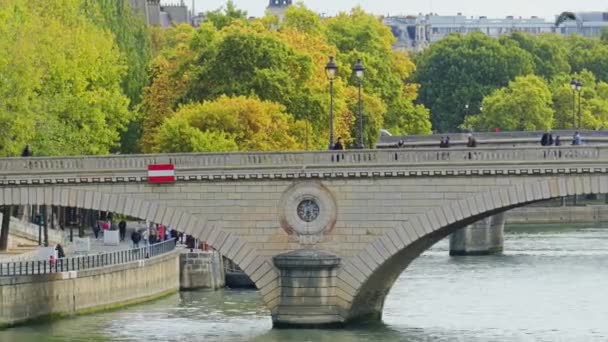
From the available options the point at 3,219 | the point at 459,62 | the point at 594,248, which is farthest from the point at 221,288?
the point at 459,62

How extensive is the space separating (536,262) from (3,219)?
2573 cm

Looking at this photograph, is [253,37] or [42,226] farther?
[253,37]

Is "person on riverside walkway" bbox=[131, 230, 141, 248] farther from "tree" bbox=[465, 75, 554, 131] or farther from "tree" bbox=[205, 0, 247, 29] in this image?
"tree" bbox=[465, 75, 554, 131]

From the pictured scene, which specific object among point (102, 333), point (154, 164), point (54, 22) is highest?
point (54, 22)

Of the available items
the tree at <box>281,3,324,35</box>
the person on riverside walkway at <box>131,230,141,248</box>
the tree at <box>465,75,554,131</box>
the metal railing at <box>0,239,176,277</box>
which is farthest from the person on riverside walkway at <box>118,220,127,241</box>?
the tree at <box>465,75,554,131</box>

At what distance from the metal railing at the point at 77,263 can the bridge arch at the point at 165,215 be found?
96.9 inches

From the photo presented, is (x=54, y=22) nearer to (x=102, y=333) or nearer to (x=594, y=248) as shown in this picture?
(x=102, y=333)

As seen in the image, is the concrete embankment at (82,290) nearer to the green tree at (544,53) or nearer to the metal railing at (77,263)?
the metal railing at (77,263)

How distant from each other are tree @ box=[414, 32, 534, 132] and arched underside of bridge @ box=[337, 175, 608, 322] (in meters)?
98.6

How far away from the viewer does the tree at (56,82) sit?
77125 millimetres

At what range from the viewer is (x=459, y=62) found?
167 m

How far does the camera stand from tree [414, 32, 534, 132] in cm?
16438

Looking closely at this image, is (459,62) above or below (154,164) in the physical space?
above

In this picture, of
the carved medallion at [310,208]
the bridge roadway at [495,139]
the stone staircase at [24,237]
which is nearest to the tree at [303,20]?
the bridge roadway at [495,139]
